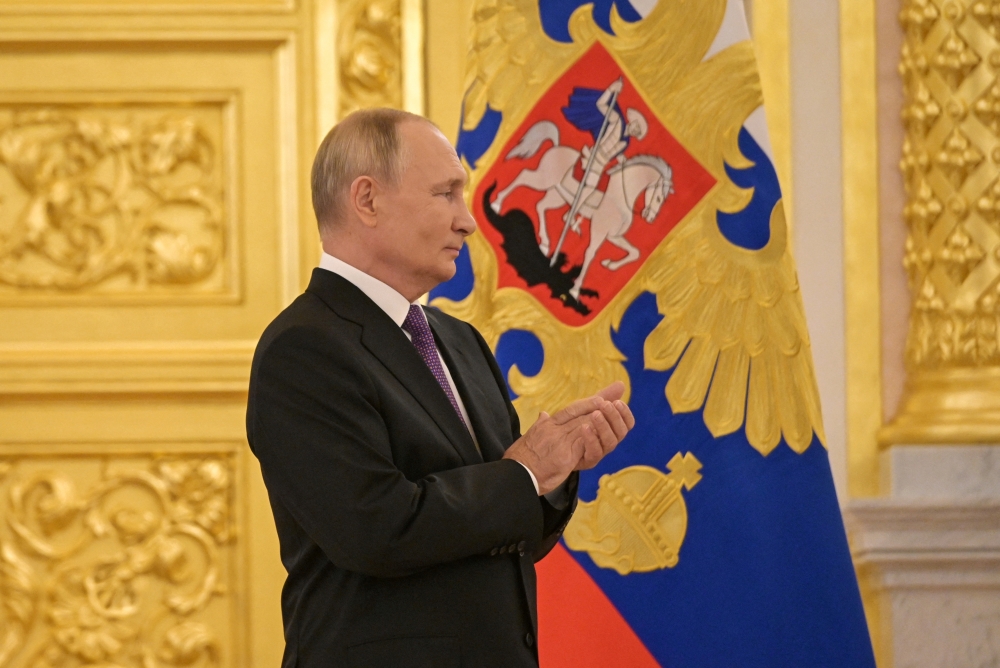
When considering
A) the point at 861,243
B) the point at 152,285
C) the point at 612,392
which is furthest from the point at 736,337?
the point at 152,285

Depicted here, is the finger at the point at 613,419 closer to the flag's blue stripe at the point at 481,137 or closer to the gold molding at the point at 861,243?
the flag's blue stripe at the point at 481,137

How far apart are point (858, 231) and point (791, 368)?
641 millimetres

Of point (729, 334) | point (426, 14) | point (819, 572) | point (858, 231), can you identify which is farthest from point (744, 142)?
point (426, 14)

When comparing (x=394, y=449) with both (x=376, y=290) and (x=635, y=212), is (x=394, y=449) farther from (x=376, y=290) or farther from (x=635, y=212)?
(x=635, y=212)

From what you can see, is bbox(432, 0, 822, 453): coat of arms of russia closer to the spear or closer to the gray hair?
the spear

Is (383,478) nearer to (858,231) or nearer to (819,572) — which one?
(819,572)

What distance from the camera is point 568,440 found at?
1.22 meters

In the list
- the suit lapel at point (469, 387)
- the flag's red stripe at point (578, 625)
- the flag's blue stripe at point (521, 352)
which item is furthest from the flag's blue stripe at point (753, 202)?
the suit lapel at point (469, 387)

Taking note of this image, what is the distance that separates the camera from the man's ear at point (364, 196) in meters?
1.26

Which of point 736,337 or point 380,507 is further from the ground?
point 736,337

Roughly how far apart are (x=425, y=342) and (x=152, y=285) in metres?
1.47

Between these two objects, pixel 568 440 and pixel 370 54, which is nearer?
pixel 568 440

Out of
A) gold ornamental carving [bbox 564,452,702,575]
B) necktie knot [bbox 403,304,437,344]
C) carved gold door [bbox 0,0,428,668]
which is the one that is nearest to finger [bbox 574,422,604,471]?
necktie knot [bbox 403,304,437,344]

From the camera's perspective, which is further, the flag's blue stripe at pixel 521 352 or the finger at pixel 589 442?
the flag's blue stripe at pixel 521 352
